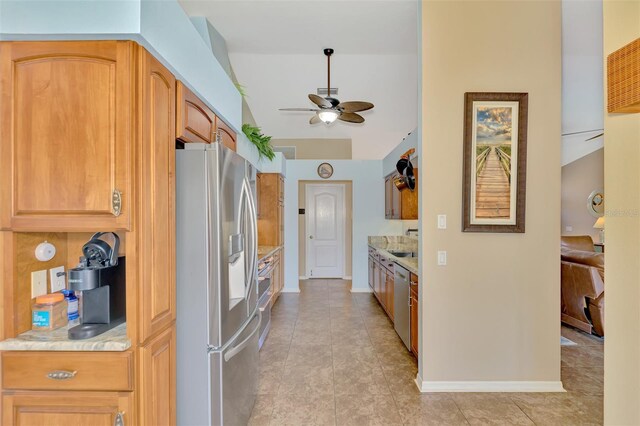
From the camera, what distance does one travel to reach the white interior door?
23.9ft

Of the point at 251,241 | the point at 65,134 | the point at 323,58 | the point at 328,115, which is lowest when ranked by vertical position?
the point at 251,241

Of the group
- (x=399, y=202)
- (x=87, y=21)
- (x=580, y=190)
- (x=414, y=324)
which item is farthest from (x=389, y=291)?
(x=580, y=190)

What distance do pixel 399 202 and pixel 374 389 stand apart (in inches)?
111

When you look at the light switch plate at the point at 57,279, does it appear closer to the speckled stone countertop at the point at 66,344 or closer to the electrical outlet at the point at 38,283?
the electrical outlet at the point at 38,283

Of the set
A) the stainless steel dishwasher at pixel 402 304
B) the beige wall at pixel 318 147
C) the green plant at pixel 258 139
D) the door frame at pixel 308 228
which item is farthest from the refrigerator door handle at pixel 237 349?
the beige wall at pixel 318 147

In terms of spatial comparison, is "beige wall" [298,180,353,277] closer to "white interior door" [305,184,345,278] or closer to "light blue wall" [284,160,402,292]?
"white interior door" [305,184,345,278]

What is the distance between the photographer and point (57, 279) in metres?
1.64

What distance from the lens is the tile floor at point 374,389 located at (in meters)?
2.30

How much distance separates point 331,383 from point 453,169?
80.3 inches

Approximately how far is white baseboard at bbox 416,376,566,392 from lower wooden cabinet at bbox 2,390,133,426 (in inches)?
84.9

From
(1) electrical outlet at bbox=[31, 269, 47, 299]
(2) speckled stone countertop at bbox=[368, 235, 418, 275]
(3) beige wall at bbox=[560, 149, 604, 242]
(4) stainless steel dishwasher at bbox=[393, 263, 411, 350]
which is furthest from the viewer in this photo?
(3) beige wall at bbox=[560, 149, 604, 242]

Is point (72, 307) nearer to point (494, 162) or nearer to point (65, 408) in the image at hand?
point (65, 408)

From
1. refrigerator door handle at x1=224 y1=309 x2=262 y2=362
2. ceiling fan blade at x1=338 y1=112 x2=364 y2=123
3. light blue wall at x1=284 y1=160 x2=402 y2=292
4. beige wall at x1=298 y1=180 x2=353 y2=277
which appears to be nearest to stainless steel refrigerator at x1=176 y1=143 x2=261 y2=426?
refrigerator door handle at x1=224 y1=309 x2=262 y2=362

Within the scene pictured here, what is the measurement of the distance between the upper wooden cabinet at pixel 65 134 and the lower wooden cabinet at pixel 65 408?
71 cm
